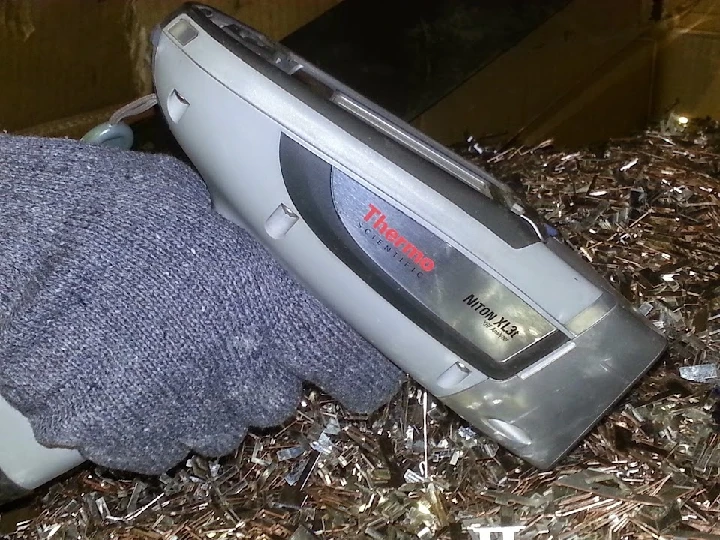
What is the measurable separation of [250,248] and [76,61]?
0.69 meters

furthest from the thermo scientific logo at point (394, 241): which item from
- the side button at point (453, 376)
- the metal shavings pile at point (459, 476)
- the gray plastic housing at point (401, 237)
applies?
the metal shavings pile at point (459, 476)

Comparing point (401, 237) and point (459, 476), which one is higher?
point (401, 237)

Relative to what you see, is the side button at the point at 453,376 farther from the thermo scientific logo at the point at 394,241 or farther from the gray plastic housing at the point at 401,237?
the thermo scientific logo at the point at 394,241

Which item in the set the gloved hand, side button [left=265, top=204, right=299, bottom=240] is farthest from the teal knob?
side button [left=265, top=204, right=299, bottom=240]

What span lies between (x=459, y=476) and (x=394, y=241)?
389 millimetres

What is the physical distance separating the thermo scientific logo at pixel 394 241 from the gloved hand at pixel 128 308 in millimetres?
144

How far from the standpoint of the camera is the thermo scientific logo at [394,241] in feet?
2.42

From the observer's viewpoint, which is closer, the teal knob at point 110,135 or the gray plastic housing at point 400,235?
the gray plastic housing at point 400,235

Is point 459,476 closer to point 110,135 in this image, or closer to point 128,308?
point 128,308

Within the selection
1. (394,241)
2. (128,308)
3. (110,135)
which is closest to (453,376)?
(394,241)

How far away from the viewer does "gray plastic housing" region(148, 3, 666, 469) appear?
0.72 metres

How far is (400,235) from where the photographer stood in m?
0.74

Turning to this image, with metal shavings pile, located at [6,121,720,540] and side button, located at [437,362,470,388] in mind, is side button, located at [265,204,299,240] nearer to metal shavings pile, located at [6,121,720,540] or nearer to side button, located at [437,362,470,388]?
side button, located at [437,362,470,388]

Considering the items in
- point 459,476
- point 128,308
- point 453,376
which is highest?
point 128,308
